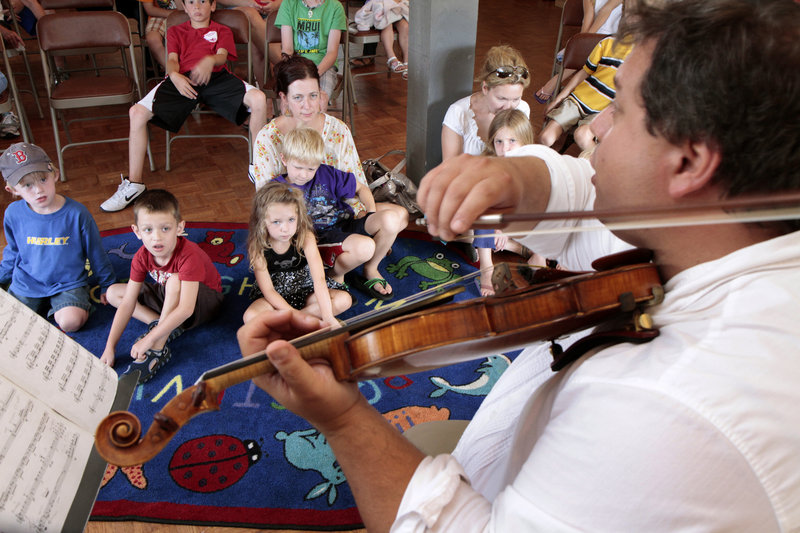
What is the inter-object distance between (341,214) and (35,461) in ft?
5.90

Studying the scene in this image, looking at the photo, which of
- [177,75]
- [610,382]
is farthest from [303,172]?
[610,382]

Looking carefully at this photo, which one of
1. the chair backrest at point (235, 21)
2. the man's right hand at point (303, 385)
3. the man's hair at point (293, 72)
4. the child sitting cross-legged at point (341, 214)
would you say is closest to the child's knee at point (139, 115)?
the chair backrest at point (235, 21)

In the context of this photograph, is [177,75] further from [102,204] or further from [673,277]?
[673,277]

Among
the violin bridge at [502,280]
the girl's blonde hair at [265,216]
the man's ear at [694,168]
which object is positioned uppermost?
the man's ear at [694,168]

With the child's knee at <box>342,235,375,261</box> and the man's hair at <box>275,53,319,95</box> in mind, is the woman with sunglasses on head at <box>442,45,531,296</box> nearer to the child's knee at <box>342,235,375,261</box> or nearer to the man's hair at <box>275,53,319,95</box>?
the child's knee at <box>342,235,375,261</box>

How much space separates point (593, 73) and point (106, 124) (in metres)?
3.46

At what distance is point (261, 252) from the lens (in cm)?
225

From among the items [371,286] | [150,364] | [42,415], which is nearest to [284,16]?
[371,286]

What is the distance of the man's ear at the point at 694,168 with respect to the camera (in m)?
0.69

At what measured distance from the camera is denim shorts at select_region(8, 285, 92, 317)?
2.28 meters

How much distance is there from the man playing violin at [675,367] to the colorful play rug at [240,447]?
68cm

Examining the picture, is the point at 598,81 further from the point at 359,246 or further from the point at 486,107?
the point at 359,246

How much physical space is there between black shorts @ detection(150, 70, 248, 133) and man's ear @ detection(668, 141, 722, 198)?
10.1 feet

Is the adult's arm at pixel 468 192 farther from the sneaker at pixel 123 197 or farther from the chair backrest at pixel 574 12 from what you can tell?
the chair backrest at pixel 574 12
